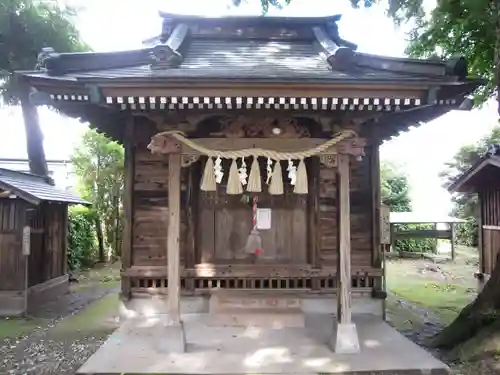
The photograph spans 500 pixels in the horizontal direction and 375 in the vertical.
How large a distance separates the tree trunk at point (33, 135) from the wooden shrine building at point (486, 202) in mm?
12911

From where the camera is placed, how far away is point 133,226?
24.2ft

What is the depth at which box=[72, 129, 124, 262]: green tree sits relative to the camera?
1800 cm

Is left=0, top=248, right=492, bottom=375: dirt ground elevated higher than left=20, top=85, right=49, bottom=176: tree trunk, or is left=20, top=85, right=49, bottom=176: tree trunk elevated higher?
left=20, top=85, right=49, bottom=176: tree trunk

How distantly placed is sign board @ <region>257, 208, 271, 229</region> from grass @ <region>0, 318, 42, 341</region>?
4977mm

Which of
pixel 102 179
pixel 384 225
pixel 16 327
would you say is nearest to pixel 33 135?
pixel 102 179

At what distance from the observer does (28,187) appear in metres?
10.4

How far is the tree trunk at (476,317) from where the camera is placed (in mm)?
6184

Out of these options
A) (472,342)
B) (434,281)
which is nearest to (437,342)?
(472,342)

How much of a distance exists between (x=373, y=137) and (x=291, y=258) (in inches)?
101

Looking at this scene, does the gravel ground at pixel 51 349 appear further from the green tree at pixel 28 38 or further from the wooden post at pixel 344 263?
the green tree at pixel 28 38

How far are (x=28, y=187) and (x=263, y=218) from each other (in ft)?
21.6

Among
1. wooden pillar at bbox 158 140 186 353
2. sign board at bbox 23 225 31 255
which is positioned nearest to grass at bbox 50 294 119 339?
sign board at bbox 23 225 31 255

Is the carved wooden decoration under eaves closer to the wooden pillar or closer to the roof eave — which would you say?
the wooden pillar

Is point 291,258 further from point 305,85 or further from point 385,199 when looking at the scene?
point 385,199
